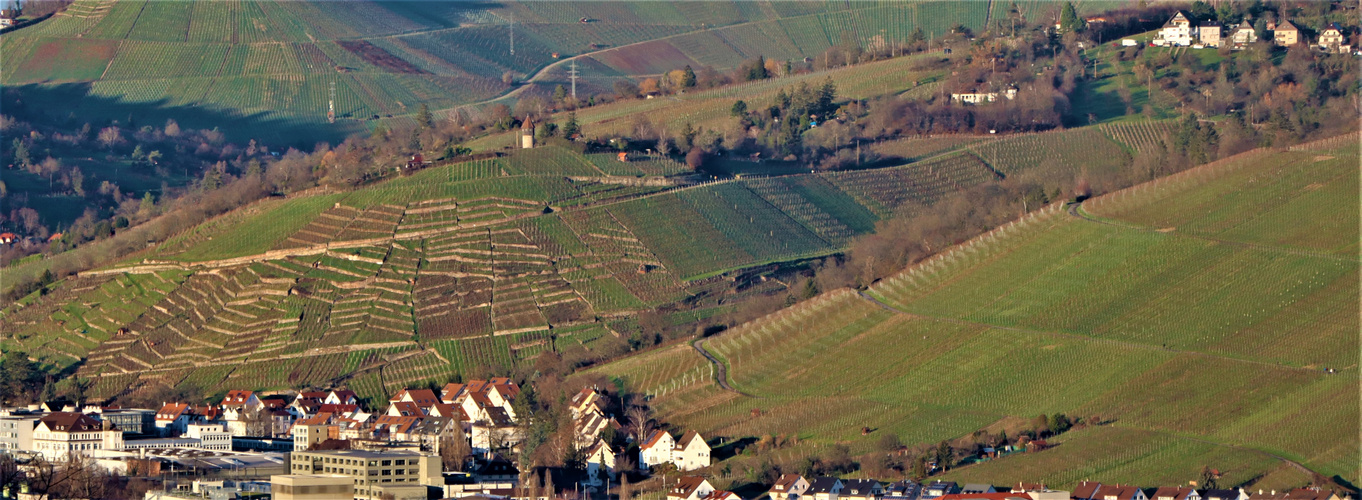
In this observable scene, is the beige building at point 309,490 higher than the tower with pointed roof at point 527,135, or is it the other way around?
the tower with pointed roof at point 527,135

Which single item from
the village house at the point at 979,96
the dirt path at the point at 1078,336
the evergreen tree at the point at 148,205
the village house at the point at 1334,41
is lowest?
the dirt path at the point at 1078,336

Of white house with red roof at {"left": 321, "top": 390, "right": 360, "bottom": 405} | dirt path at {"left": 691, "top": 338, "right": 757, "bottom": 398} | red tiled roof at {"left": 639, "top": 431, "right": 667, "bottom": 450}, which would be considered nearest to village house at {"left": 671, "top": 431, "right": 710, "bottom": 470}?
red tiled roof at {"left": 639, "top": 431, "right": 667, "bottom": 450}

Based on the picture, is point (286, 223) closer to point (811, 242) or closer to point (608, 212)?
point (608, 212)

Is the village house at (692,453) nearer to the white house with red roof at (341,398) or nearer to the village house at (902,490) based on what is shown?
the village house at (902,490)

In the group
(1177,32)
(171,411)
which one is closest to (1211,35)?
(1177,32)

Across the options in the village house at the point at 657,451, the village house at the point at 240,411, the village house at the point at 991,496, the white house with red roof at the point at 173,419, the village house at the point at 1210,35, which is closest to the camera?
the village house at the point at 991,496

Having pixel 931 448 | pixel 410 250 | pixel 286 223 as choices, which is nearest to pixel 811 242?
pixel 410 250

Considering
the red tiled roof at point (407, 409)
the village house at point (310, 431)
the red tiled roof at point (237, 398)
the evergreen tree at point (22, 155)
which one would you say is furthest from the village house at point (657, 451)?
the evergreen tree at point (22, 155)

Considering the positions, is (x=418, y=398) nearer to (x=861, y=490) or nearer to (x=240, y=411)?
(x=240, y=411)

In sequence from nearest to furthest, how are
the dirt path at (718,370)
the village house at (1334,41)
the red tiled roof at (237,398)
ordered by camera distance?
the dirt path at (718,370) → the red tiled roof at (237,398) → the village house at (1334,41)
